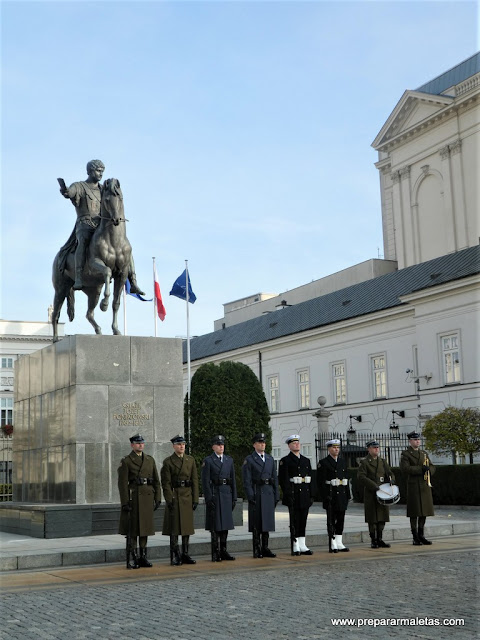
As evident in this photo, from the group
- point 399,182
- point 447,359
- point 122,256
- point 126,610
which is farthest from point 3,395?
point 126,610

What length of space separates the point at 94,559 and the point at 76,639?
5.85 metres

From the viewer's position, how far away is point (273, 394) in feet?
177

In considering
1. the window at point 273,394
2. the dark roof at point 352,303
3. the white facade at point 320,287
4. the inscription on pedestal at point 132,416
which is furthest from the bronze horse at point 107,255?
the white facade at point 320,287

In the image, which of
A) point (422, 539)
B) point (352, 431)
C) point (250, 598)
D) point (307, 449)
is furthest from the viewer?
point (307, 449)

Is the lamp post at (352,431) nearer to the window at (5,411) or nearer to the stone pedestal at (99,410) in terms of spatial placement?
the stone pedestal at (99,410)

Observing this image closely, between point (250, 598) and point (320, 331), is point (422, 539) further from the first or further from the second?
point (320, 331)

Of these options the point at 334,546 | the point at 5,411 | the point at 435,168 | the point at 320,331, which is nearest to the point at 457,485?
the point at 334,546

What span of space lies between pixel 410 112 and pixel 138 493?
162 feet

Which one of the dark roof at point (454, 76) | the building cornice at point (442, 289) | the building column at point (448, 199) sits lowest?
the building cornice at point (442, 289)

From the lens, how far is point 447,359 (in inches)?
1554

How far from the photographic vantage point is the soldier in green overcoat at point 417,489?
14.6 m

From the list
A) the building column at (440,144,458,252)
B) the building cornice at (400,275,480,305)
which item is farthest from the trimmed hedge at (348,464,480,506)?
the building column at (440,144,458,252)

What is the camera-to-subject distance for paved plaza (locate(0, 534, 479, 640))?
295 inches

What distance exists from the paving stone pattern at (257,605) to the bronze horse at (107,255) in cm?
700
